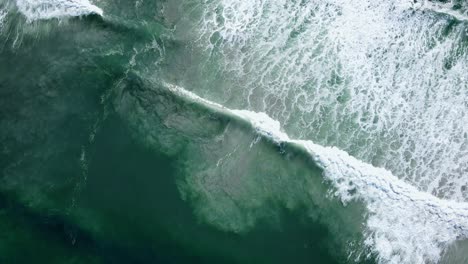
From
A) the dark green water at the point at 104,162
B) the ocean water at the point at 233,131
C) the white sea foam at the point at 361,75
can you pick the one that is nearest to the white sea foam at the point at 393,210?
the ocean water at the point at 233,131

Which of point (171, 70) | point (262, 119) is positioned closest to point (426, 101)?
point (262, 119)

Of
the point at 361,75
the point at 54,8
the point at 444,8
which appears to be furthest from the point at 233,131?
the point at 444,8

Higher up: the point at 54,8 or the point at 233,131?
the point at 54,8

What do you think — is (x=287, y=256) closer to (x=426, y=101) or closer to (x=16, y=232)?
(x=426, y=101)

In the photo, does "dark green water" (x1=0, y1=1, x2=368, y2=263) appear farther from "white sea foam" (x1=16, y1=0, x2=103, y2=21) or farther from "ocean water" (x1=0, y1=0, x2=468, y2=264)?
"white sea foam" (x1=16, y1=0, x2=103, y2=21)

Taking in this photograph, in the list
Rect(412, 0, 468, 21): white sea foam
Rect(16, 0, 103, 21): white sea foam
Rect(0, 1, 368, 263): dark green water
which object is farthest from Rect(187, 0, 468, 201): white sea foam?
Rect(16, 0, 103, 21): white sea foam

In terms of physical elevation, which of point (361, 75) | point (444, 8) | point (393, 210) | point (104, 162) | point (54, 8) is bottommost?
point (104, 162)

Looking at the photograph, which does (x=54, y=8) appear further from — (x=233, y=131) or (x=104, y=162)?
(x=233, y=131)
